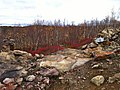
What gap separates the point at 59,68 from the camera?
360 inches

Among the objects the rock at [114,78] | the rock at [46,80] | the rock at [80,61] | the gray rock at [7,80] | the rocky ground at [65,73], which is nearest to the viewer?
the rock at [114,78]

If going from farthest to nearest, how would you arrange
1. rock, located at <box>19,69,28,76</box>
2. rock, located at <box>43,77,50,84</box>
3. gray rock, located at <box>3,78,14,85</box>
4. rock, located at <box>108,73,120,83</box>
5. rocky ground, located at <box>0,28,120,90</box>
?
rock, located at <box>19,69,28,76</box> → gray rock, located at <box>3,78,14,85</box> → rock, located at <box>43,77,50,84</box> → rocky ground, located at <box>0,28,120,90</box> → rock, located at <box>108,73,120,83</box>

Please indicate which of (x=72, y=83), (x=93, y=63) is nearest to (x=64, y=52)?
(x=93, y=63)

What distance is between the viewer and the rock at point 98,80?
7.76 meters

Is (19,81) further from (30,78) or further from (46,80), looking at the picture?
(46,80)

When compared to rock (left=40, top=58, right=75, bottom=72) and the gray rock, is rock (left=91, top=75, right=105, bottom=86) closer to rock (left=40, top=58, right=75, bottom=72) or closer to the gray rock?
rock (left=40, top=58, right=75, bottom=72)

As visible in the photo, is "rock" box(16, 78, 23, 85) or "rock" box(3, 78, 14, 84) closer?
"rock" box(16, 78, 23, 85)

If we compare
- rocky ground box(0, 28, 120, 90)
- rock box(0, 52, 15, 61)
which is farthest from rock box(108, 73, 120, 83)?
rock box(0, 52, 15, 61)

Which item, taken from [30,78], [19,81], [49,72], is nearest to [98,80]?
[49,72]

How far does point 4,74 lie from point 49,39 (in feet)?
43.7

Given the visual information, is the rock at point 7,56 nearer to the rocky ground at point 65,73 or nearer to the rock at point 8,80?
the rocky ground at point 65,73

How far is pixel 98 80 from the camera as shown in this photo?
780 centimetres

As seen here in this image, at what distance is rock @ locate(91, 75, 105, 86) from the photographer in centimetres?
776

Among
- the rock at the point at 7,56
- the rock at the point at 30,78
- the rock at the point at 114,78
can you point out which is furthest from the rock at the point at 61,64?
the rock at the point at 7,56
